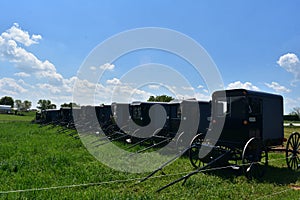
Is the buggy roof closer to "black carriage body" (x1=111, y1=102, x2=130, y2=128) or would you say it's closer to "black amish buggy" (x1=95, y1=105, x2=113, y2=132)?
"black carriage body" (x1=111, y1=102, x2=130, y2=128)

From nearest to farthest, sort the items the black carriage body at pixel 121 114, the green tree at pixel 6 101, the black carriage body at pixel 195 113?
the black carriage body at pixel 195 113 < the black carriage body at pixel 121 114 < the green tree at pixel 6 101

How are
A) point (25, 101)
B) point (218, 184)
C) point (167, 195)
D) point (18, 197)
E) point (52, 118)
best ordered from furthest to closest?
point (25, 101) → point (52, 118) → point (218, 184) → point (167, 195) → point (18, 197)

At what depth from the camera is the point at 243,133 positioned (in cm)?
856

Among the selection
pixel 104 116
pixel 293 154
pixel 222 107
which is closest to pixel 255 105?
pixel 222 107

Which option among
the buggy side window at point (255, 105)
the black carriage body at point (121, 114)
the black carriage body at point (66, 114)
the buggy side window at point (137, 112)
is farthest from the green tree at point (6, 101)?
the buggy side window at point (255, 105)

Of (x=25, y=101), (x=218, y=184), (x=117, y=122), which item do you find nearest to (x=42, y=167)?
(x=218, y=184)

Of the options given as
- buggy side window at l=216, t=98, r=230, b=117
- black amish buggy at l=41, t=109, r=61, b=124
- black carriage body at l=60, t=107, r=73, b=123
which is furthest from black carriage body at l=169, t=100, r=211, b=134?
black amish buggy at l=41, t=109, r=61, b=124

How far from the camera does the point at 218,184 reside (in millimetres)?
7223

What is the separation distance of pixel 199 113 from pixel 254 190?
701 centimetres

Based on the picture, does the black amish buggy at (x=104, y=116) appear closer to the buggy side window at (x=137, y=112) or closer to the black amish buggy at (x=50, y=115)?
the buggy side window at (x=137, y=112)

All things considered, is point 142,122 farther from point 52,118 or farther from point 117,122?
point 52,118

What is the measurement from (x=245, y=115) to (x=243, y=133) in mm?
589

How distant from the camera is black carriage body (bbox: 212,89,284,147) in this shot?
8656mm

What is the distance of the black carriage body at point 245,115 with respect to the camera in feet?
28.4
